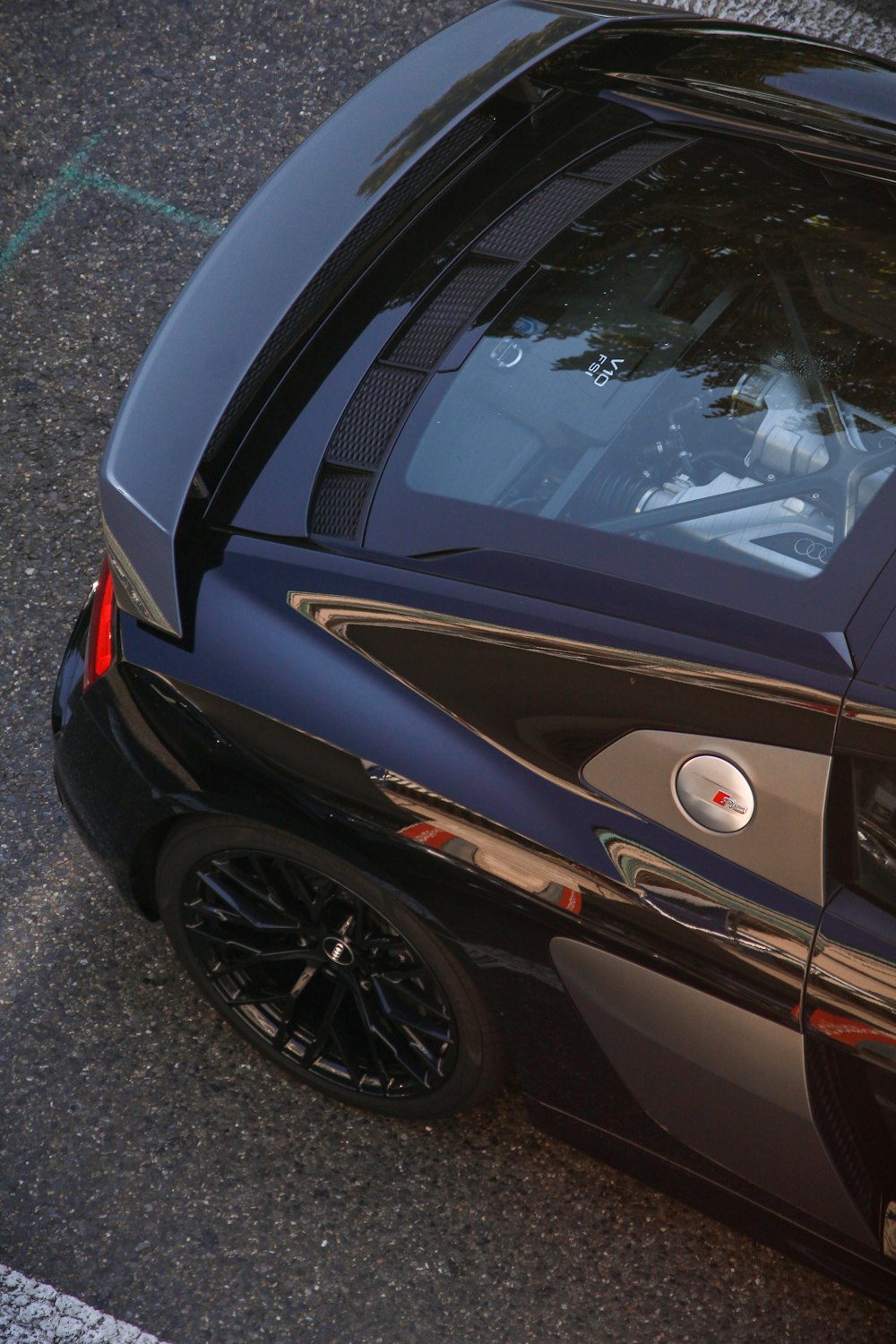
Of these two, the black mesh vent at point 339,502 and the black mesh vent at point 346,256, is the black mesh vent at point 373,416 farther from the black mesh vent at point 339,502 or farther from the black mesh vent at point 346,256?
the black mesh vent at point 346,256

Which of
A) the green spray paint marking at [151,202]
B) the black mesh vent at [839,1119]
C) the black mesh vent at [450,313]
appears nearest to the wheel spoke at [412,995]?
the black mesh vent at [839,1119]

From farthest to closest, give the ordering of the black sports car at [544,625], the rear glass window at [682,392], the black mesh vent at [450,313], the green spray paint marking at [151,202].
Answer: the green spray paint marking at [151,202] → the black mesh vent at [450,313] → the rear glass window at [682,392] → the black sports car at [544,625]

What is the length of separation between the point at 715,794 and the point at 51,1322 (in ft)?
5.63

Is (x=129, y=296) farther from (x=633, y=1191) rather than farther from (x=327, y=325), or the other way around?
(x=633, y=1191)

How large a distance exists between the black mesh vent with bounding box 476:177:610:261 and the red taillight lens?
997 millimetres

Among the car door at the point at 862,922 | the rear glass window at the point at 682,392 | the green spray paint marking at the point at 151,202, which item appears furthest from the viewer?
the green spray paint marking at the point at 151,202

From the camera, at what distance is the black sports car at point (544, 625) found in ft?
6.26

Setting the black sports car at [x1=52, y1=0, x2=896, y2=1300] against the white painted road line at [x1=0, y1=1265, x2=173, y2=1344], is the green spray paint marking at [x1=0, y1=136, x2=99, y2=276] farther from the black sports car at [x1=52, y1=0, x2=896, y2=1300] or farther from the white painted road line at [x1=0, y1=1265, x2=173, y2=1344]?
the white painted road line at [x1=0, y1=1265, x2=173, y2=1344]

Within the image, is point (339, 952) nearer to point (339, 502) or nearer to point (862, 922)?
point (339, 502)

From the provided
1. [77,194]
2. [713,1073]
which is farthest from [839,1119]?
[77,194]

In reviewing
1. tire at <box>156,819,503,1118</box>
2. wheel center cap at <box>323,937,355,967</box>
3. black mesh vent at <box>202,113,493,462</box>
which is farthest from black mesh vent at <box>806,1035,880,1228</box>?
black mesh vent at <box>202,113,493,462</box>

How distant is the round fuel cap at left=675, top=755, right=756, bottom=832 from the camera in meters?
1.89

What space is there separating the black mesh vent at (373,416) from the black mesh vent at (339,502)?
3 centimetres

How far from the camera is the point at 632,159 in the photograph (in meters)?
2.47
